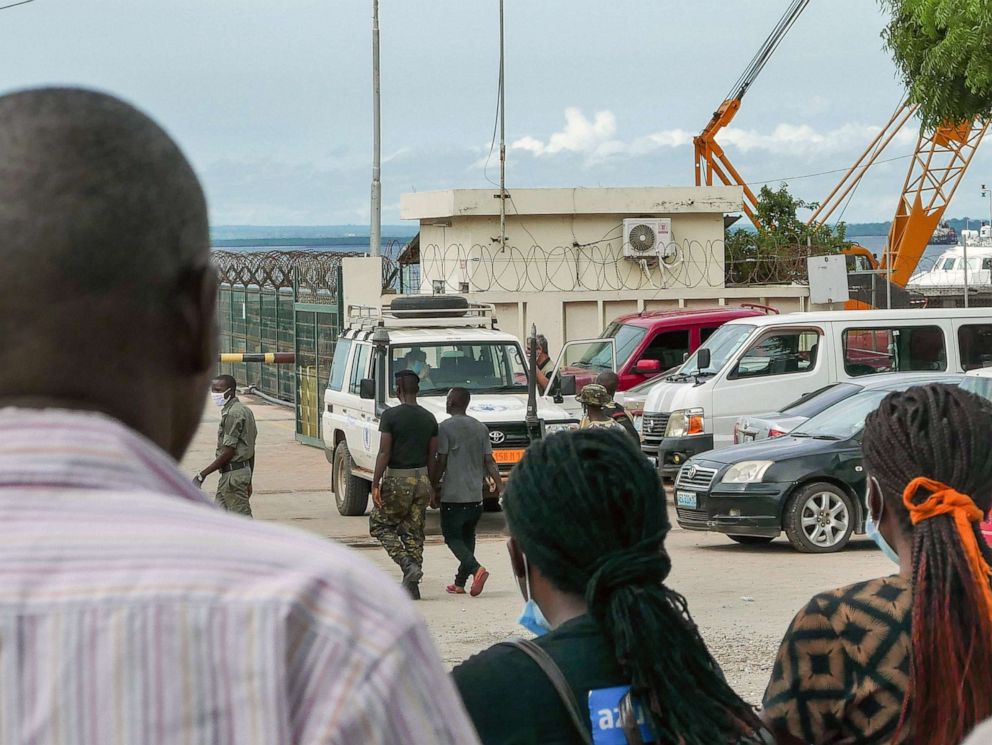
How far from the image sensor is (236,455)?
11805 millimetres

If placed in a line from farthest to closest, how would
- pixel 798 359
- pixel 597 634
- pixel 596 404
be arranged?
pixel 798 359 → pixel 596 404 → pixel 597 634

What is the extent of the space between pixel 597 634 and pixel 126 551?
4.81 ft

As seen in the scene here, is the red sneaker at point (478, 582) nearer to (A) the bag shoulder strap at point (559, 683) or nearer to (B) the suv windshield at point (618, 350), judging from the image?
(A) the bag shoulder strap at point (559, 683)

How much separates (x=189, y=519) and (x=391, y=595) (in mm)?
164

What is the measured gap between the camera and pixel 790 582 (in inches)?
420

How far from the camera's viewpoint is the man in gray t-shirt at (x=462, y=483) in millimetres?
10781

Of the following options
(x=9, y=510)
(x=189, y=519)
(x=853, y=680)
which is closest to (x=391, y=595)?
(x=189, y=519)

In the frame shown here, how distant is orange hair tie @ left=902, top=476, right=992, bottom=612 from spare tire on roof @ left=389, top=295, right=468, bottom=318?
1305cm

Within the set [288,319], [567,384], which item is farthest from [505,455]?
[288,319]

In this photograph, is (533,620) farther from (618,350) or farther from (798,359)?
(618,350)

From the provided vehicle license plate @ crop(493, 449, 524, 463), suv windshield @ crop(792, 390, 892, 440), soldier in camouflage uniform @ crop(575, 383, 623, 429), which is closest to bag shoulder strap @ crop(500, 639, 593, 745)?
soldier in camouflage uniform @ crop(575, 383, 623, 429)

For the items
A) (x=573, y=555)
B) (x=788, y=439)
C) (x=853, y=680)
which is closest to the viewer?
(x=573, y=555)

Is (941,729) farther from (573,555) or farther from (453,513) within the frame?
(453,513)

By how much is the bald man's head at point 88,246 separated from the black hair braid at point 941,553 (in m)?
1.83
